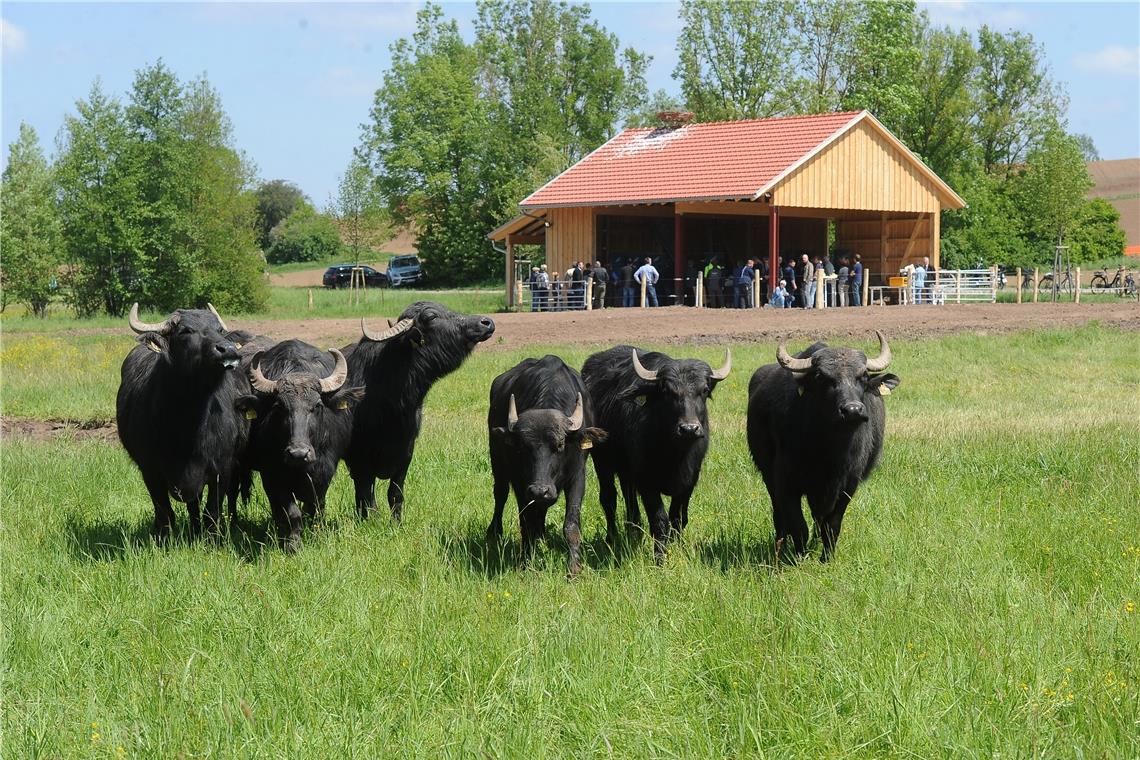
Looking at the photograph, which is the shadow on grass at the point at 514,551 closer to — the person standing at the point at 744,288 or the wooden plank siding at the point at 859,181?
the person standing at the point at 744,288

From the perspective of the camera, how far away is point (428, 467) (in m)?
12.6

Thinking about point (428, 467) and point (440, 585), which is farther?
point (428, 467)

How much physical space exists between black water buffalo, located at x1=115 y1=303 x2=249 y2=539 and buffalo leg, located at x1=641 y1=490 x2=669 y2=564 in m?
3.16

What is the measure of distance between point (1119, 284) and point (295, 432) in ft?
153

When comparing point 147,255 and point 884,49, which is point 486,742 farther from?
point 884,49

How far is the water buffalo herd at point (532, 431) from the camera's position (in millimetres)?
8727

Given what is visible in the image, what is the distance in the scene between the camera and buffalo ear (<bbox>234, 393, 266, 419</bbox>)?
9367 mm

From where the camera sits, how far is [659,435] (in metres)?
9.34

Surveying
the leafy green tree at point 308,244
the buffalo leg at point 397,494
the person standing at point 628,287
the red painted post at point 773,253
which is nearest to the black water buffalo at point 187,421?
the buffalo leg at point 397,494

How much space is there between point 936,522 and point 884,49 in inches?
2442

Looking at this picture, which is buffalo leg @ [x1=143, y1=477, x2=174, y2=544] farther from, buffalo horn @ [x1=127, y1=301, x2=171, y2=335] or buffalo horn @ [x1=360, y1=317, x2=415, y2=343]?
buffalo horn @ [x1=360, y1=317, x2=415, y2=343]

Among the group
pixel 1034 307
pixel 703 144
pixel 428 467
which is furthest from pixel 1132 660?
pixel 703 144

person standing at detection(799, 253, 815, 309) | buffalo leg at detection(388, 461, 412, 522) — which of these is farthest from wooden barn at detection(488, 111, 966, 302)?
buffalo leg at detection(388, 461, 412, 522)

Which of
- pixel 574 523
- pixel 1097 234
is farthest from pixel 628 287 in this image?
pixel 1097 234
